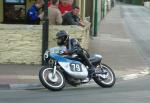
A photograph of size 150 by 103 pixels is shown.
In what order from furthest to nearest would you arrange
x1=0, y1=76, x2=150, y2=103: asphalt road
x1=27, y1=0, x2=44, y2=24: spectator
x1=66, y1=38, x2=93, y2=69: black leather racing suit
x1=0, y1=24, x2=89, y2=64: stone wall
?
x1=27, y1=0, x2=44, y2=24: spectator, x1=0, y1=24, x2=89, y2=64: stone wall, x1=66, y1=38, x2=93, y2=69: black leather racing suit, x1=0, y1=76, x2=150, y2=103: asphalt road

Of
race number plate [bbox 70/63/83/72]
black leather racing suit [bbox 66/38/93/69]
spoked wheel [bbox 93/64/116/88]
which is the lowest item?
spoked wheel [bbox 93/64/116/88]

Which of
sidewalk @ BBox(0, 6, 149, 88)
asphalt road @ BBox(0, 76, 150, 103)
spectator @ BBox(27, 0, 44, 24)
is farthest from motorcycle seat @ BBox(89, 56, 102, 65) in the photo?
spectator @ BBox(27, 0, 44, 24)

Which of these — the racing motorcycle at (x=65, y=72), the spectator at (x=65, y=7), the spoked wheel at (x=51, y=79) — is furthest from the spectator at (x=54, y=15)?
the spoked wheel at (x=51, y=79)

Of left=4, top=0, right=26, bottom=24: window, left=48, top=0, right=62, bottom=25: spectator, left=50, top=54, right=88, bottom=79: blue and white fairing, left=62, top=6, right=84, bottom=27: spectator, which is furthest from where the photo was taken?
left=4, top=0, right=26, bottom=24: window

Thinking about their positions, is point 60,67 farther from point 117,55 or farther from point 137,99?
point 117,55

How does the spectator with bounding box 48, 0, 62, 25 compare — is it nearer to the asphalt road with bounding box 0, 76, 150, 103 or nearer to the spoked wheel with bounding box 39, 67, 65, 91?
the asphalt road with bounding box 0, 76, 150, 103

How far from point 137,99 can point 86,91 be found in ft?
5.03

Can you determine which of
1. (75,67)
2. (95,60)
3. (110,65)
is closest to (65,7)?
(110,65)

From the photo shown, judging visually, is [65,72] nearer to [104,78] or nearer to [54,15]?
[104,78]

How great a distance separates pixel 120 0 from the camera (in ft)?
530

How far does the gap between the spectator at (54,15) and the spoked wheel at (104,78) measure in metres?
3.56

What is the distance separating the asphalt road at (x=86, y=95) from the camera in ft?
35.2

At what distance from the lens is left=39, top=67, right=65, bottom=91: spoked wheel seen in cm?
1205

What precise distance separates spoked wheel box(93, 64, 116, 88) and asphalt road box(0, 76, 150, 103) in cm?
13
